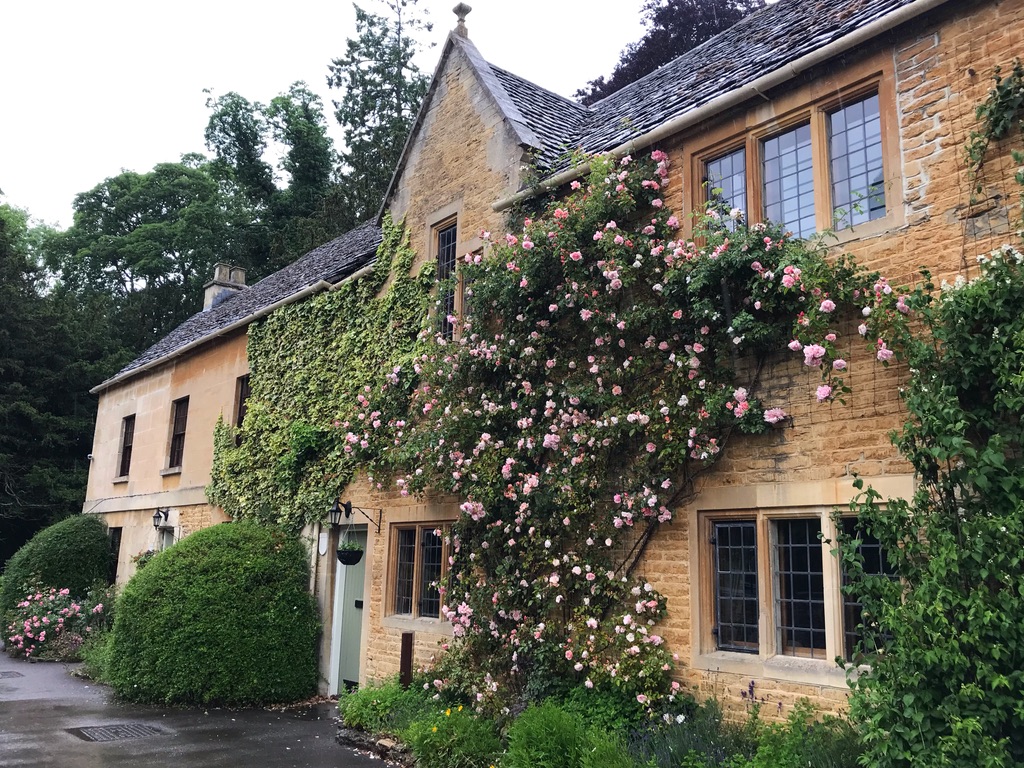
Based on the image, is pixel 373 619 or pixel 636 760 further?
pixel 373 619

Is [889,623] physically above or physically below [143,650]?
above

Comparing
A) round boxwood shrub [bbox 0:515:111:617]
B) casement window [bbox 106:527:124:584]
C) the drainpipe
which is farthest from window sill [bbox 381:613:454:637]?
casement window [bbox 106:527:124:584]

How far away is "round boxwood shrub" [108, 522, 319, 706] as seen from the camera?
11.9 meters

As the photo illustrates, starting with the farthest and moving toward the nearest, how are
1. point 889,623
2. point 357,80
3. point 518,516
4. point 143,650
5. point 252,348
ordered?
1. point 357,80
2. point 252,348
3. point 143,650
4. point 518,516
5. point 889,623

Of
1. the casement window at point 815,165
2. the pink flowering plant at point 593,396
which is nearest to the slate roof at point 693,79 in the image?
the casement window at point 815,165

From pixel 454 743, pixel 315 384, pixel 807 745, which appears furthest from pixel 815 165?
pixel 315 384

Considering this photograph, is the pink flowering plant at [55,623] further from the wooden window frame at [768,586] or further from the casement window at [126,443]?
the wooden window frame at [768,586]

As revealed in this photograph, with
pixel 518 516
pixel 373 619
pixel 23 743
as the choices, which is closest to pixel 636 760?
pixel 518 516

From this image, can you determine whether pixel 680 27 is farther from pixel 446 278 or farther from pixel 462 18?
pixel 446 278

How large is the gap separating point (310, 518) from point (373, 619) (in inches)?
95.5

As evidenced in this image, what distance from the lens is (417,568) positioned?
11.7 metres

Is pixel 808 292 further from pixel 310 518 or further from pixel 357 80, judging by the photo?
pixel 357 80

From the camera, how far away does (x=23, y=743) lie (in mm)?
9438

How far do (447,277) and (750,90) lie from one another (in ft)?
18.3
